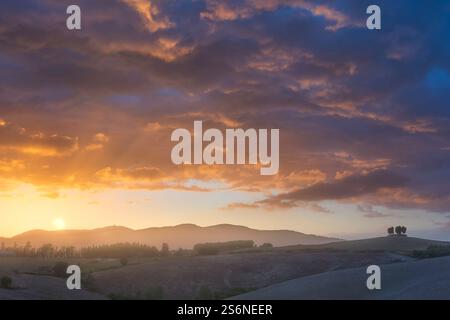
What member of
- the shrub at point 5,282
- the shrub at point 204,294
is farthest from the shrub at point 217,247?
the shrub at point 5,282

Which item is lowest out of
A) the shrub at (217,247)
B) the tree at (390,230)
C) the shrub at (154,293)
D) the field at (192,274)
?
the shrub at (154,293)

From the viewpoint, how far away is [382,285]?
32.6 metres

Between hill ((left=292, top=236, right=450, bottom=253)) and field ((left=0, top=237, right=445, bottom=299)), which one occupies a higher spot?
hill ((left=292, top=236, right=450, bottom=253))

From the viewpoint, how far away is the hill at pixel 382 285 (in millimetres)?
28844

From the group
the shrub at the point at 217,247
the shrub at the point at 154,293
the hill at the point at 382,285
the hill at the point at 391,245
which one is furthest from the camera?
the shrub at the point at 217,247

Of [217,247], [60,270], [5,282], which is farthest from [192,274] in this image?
[217,247]

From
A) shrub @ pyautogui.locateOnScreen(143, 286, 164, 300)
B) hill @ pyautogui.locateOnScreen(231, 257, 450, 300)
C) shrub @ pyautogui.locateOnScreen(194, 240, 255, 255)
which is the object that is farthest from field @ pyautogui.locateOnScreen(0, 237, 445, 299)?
shrub @ pyautogui.locateOnScreen(194, 240, 255, 255)

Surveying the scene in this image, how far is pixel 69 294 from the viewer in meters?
37.4

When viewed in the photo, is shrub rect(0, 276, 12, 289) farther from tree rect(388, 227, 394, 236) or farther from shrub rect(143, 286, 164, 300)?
tree rect(388, 227, 394, 236)

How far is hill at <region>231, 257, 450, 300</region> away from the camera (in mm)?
28844

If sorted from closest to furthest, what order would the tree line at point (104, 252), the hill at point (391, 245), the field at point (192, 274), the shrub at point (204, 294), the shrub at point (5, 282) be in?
the shrub at point (5, 282)
the field at point (192, 274)
the shrub at point (204, 294)
the hill at point (391, 245)
the tree line at point (104, 252)

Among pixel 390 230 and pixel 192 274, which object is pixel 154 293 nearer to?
pixel 192 274

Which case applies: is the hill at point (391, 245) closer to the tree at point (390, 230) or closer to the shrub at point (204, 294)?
the tree at point (390, 230)

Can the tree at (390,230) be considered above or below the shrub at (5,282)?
above
